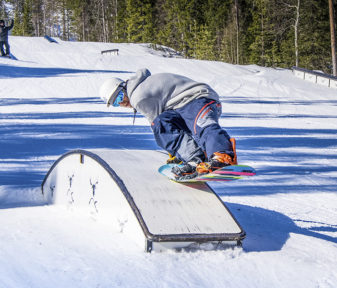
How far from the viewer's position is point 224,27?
51469 mm

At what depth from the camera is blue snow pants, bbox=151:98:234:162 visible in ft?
12.8

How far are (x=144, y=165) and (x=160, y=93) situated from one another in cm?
80

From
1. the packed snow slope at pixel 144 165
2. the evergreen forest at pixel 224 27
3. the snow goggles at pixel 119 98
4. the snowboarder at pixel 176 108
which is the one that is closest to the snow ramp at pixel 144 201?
the packed snow slope at pixel 144 165

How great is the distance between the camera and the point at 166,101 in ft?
13.5

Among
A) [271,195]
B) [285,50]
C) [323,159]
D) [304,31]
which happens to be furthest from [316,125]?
[285,50]

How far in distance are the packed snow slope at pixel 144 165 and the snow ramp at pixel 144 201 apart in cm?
12

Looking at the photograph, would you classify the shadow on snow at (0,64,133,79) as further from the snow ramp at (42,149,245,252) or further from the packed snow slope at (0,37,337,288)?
the snow ramp at (42,149,245,252)

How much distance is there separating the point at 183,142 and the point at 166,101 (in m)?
0.46

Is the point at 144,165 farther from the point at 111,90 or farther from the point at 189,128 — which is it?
the point at 111,90

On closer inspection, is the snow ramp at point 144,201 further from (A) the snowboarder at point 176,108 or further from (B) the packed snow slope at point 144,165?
(A) the snowboarder at point 176,108

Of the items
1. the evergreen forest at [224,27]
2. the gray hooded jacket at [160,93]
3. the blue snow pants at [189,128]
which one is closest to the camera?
the blue snow pants at [189,128]

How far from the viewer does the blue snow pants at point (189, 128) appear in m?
3.90

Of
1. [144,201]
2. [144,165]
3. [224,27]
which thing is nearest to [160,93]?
[144,165]

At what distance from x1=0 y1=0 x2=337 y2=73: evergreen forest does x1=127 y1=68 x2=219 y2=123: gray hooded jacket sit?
3184cm
